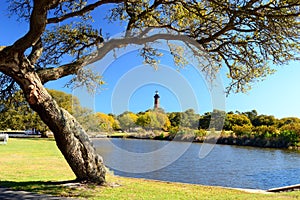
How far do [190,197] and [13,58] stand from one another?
5.92 metres

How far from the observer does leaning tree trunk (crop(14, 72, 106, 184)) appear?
843cm

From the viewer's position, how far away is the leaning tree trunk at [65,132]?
332 inches

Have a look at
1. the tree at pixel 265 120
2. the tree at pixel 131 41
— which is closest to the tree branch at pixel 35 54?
the tree at pixel 131 41

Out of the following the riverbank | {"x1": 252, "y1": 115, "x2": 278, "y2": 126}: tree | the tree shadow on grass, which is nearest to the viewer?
the tree shadow on grass

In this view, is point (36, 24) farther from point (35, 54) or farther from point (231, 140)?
point (231, 140)

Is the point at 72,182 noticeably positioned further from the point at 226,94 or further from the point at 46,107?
the point at 226,94

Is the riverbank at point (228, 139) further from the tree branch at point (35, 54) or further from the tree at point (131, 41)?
the tree branch at point (35, 54)

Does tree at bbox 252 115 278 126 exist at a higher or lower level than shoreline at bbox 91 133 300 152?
higher

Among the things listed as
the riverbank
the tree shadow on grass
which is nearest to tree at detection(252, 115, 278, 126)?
the riverbank

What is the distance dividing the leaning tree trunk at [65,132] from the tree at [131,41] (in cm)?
2

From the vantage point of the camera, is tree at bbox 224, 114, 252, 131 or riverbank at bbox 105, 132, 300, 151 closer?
riverbank at bbox 105, 132, 300, 151

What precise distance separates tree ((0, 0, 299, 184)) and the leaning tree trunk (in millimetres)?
24

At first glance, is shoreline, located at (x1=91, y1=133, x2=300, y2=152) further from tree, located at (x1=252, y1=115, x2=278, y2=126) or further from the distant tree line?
tree, located at (x1=252, y1=115, x2=278, y2=126)

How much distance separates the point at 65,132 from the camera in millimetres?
8852
